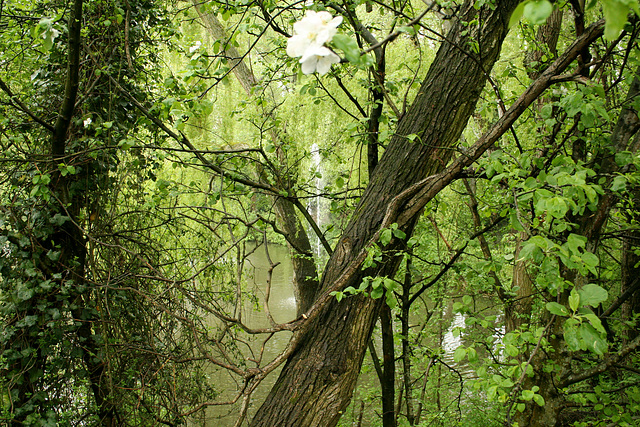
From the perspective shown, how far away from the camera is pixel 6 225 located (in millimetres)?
2004

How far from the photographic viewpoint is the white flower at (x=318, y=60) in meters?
0.71

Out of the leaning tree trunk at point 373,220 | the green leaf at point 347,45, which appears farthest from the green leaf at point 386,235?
the green leaf at point 347,45

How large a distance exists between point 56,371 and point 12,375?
18 cm

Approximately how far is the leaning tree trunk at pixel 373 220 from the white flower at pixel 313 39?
3.55 feet

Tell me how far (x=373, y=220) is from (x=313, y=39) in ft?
4.10

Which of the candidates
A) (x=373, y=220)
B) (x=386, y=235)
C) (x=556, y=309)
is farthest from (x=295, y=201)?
(x=556, y=309)

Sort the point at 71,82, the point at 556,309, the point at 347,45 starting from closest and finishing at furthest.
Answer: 1. the point at 347,45
2. the point at 556,309
3. the point at 71,82

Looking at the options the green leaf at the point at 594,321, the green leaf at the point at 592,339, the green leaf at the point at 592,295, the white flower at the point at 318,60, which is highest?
the white flower at the point at 318,60

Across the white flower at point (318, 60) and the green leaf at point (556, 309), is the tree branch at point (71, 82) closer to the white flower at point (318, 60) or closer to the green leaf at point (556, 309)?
the white flower at point (318, 60)

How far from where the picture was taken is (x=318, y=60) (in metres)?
0.77

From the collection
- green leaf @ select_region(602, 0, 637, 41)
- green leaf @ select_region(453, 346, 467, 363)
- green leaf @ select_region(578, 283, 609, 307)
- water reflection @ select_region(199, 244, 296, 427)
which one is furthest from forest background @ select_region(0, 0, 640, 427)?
green leaf @ select_region(602, 0, 637, 41)

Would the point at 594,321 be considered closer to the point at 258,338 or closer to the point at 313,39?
the point at 313,39

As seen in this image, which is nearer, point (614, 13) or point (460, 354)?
point (614, 13)

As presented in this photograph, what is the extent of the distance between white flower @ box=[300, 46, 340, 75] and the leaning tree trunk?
1.07m
